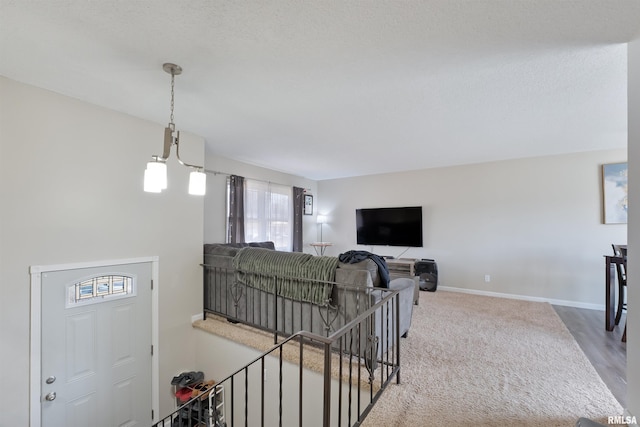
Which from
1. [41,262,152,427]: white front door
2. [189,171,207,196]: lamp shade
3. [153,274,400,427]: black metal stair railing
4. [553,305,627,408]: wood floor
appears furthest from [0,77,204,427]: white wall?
[553,305,627,408]: wood floor

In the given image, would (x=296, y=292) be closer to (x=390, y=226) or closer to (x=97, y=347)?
(x=97, y=347)

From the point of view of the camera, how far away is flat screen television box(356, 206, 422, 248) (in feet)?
18.4

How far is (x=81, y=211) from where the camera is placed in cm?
253

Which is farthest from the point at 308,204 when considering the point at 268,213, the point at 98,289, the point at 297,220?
the point at 98,289

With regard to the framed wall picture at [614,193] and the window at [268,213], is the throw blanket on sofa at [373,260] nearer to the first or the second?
the window at [268,213]

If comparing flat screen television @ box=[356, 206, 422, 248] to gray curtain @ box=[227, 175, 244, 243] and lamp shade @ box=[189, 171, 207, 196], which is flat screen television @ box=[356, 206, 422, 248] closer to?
gray curtain @ box=[227, 175, 244, 243]

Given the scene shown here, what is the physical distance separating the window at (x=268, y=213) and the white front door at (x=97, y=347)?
226 centimetres

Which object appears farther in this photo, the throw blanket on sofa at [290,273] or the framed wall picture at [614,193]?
the framed wall picture at [614,193]

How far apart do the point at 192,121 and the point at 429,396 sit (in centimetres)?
351

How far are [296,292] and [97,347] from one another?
6.56 ft

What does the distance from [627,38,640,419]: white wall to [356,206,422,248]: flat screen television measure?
3926 millimetres

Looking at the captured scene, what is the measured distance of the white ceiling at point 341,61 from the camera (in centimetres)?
145

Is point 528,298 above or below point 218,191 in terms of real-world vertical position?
below

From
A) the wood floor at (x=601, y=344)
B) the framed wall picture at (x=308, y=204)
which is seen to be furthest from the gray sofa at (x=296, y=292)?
the framed wall picture at (x=308, y=204)
